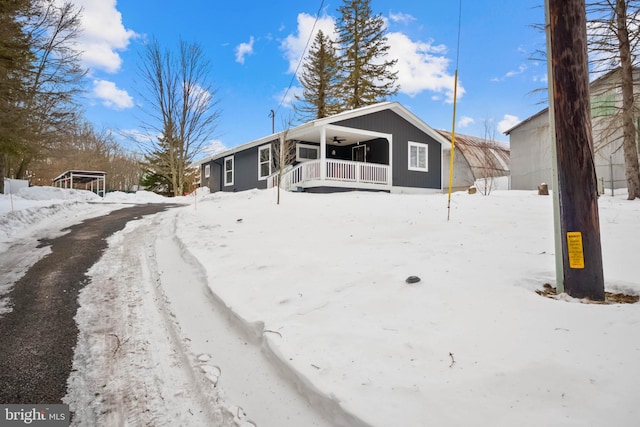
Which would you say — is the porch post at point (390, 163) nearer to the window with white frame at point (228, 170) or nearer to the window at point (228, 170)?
the window with white frame at point (228, 170)

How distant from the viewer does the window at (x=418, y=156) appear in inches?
628

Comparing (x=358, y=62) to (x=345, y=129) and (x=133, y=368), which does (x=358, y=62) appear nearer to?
(x=345, y=129)

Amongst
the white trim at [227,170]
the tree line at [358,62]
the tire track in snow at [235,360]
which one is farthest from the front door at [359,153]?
the tire track in snow at [235,360]

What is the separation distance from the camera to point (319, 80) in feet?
88.5

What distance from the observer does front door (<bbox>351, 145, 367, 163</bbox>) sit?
16.2 m

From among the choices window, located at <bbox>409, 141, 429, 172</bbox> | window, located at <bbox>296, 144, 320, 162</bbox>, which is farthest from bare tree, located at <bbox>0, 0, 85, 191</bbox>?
window, located at <bbox>409, 141, 429, 172</bbox>

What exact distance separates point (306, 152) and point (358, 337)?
46.6ft

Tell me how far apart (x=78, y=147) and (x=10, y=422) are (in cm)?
3430

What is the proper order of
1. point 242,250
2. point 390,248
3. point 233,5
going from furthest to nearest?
point 233,5
point 242,250
point 390,248

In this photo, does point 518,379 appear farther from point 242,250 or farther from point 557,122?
point 242,250

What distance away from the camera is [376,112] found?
586 inches

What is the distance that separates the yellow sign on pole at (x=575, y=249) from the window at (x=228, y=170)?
61.6 ft

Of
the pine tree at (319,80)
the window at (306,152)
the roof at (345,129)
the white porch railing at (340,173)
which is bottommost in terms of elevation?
the white porch railing at (340,173)

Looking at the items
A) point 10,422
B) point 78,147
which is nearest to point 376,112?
point 10,422
